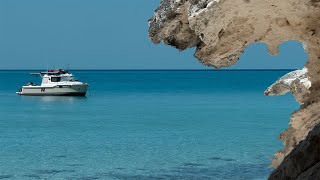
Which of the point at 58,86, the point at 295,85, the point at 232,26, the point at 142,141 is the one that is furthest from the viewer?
the point at 58,86

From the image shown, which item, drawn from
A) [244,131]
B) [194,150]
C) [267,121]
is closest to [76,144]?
[194,150]

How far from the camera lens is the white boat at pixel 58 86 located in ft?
211

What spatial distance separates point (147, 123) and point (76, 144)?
387 inches

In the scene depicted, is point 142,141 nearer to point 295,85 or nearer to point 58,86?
point 295,85

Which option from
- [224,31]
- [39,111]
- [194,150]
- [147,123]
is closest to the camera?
[224,31]

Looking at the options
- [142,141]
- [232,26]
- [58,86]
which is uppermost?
[232,26]

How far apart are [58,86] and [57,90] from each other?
42 centimetres

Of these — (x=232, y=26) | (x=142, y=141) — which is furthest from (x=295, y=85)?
(x=142, y=141)

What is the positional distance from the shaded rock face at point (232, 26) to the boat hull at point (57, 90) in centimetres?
6033

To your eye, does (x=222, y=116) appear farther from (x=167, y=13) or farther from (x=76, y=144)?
(x=167, y=13)

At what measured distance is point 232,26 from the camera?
4.94 meters

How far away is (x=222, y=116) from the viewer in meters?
43.1

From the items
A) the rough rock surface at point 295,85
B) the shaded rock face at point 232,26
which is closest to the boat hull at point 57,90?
the rough rock surface at point 295,85

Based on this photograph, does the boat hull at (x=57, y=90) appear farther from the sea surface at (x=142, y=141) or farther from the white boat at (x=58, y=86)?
the sea surface at (x=142, y=141)
